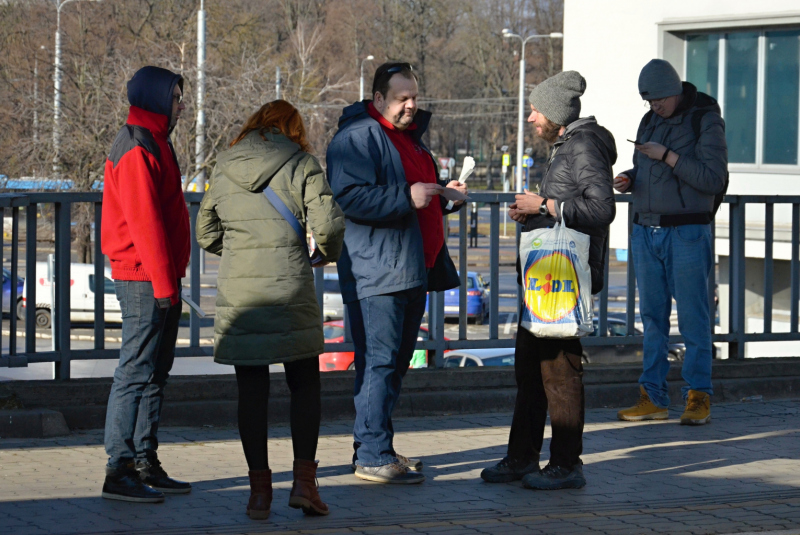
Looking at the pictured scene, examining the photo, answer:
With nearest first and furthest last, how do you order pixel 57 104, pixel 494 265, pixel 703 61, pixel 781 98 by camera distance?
1. pixel 494 265
2. pixel 781 98
3. pixel 703 61
4. pixel 57 104

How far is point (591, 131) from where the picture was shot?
505 centimetres

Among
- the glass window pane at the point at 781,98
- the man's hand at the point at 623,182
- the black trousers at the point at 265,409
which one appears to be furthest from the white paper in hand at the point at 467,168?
the glass window pane at the point at 781,98

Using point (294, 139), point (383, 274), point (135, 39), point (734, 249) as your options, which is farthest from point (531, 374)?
point (135, 39)

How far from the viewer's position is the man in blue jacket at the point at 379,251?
5.00 m

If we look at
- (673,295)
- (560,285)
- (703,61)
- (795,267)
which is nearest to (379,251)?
(560,285)

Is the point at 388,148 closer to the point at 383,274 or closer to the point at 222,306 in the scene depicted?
the point at 383,274

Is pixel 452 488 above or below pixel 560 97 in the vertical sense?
below

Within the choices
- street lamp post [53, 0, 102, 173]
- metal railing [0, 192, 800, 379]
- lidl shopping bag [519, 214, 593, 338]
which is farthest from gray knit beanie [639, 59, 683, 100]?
street lamp post [53, 0, 102, 173]

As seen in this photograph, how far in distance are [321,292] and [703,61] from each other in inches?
597

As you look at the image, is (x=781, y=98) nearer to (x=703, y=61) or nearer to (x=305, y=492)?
(x=703, y=61)

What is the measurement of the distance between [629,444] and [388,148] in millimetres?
2216

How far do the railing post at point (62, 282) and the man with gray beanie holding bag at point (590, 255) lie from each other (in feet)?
8.71

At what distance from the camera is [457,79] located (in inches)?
3059

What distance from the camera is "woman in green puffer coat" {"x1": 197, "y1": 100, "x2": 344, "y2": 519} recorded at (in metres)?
4.36
